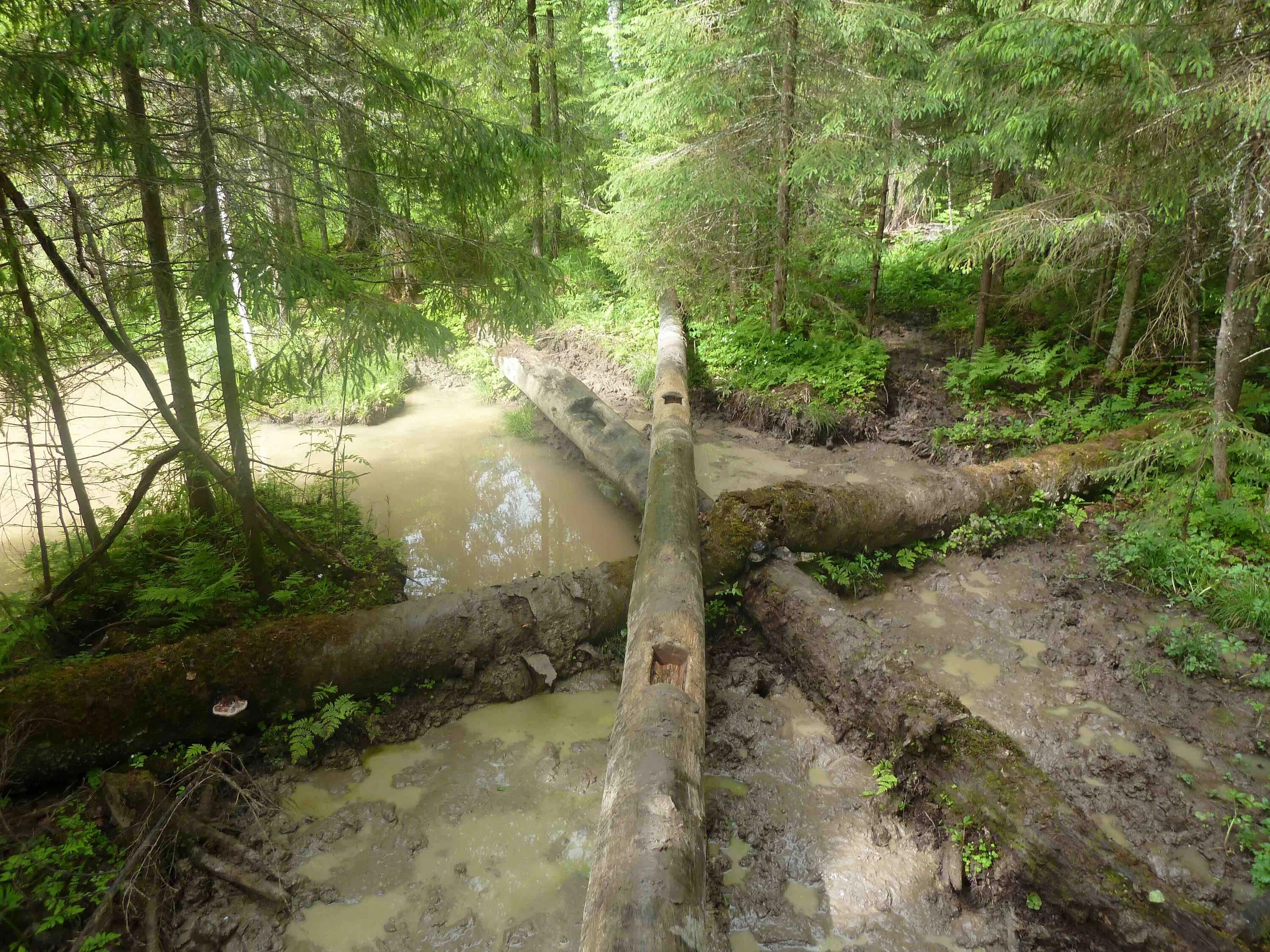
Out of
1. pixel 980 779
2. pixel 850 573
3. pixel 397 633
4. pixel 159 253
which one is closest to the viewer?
pixel 980 779

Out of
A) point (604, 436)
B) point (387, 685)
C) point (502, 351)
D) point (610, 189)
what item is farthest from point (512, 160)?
point (502, 351)

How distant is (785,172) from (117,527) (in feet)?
28.6

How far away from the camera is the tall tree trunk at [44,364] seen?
3754 millimetres

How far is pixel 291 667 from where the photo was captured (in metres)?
4.34

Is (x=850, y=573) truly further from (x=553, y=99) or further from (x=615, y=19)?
(x=615, y=19)

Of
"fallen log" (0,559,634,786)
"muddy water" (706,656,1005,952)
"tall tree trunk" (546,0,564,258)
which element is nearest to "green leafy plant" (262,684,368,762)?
"fallen log" (0,559,634,786)

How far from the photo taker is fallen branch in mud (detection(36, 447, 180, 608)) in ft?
14.4

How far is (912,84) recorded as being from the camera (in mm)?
8078

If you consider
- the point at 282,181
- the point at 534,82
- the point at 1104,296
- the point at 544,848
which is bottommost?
the point at 544,848

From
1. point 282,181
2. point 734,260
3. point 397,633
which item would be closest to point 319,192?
point 282,181

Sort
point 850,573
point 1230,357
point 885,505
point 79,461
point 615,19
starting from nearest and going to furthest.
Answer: point 1230,357, point 79,461, point 850,573, point 885,505, point 615,19

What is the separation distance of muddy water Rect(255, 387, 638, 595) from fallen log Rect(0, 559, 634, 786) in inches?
56.4

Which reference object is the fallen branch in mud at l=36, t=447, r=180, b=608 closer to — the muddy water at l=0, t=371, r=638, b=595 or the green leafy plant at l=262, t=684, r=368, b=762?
the muddy water at l=0, t=371, r=638, b=595

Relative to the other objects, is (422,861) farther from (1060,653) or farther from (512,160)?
(512,160)
